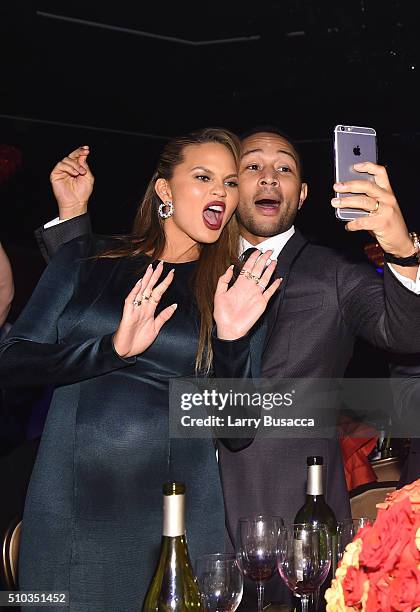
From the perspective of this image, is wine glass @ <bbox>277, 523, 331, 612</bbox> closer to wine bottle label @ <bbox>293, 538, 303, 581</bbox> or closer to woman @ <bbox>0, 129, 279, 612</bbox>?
wine bottle label @ <bbox>293, 538, 303, 581</bbox>

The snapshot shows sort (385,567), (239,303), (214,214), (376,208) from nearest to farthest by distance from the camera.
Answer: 1. (385,567)
2. (376,208)
3. (239,303)
4. (214,214)

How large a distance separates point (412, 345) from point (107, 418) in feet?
2.10

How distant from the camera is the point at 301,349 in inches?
81.1

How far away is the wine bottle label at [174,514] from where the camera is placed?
97 centimetres

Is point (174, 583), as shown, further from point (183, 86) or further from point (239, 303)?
point (183, 86)

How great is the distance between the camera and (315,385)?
6.77 feet

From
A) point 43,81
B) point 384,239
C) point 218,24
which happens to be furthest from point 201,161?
point 43,81

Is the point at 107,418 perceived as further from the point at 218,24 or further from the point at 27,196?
the point at 27,196

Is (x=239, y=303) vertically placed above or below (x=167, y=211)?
below

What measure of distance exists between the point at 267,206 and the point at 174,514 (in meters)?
1.35

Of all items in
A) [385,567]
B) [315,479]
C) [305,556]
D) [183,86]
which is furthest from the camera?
[183,86]

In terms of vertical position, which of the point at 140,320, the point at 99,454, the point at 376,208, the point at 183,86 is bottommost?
the point at 99,454

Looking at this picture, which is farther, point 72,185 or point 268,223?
point 268,223

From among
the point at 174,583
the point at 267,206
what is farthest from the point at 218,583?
the point at 267,206
